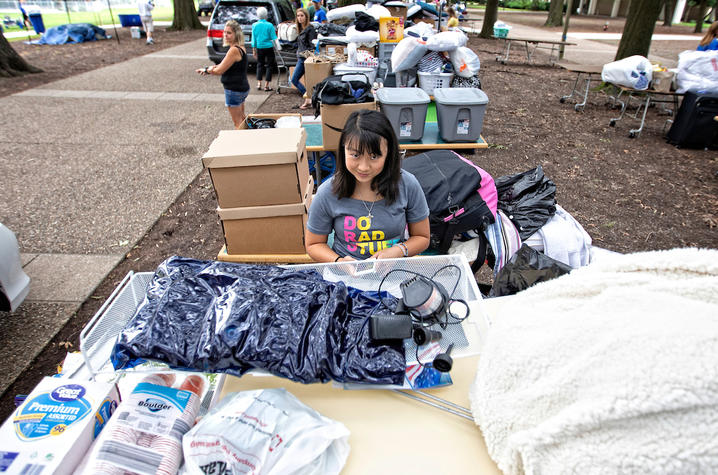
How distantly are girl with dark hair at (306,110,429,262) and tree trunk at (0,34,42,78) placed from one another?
37.1ft

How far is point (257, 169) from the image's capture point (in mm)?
2646

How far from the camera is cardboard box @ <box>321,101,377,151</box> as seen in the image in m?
3.55

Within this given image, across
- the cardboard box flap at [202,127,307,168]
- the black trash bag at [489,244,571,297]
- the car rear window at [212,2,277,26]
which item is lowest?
the black trash bag at [489,244,571,297]

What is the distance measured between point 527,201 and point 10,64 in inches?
483

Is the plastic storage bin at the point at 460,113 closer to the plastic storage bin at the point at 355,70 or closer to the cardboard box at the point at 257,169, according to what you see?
the cardboard box at the point at 257,169

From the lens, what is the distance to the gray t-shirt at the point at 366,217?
213 cm

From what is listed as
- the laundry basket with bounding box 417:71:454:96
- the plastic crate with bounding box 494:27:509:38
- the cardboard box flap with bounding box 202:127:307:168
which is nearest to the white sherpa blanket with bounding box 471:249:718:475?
the cardboard box flap with bounding box 202:127:307:168

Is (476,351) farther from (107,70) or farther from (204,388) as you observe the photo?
(107,70)

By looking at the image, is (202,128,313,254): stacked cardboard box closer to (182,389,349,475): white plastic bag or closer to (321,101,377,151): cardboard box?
(321,101,377,151): cardboard box

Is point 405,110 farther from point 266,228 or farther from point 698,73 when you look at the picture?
point 698,73

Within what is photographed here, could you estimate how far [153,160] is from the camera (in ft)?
18.3

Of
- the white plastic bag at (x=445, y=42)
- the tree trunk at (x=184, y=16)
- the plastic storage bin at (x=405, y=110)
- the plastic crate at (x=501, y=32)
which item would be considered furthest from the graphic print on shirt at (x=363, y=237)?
the tree trunk at (x=184, y=16)

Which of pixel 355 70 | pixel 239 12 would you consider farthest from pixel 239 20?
pixel 355 70

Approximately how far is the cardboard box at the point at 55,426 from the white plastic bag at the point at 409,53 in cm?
473
